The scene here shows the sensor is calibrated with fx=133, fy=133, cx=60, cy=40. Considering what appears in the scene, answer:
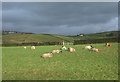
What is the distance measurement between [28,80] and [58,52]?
13.2m

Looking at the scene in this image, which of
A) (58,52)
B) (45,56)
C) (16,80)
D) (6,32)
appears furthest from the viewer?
(6,32)

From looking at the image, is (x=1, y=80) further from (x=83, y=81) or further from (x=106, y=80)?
(x=106, y=80)

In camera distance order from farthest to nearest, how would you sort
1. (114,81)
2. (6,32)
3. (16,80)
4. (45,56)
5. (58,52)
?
(6,32) < (58,52) < (45,56) < (16,80) < (114,81)

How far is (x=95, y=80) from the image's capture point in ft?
29.9

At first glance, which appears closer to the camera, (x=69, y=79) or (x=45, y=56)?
(x=69, y=79)

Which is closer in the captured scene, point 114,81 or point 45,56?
point 114,81

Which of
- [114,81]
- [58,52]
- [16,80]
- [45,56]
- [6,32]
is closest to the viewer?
[114,81]

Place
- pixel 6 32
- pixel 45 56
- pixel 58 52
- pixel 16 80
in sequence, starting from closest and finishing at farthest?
pixel 16 80
pixel 45 56
pixel 58 52
pixel 6 32

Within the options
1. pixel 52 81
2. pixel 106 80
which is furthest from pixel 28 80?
pixel 106 80

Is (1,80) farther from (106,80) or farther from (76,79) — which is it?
(106,80)

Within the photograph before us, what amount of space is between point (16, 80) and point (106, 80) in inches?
249

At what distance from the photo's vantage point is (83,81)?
29.5ft

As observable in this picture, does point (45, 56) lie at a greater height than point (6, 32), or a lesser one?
lesser

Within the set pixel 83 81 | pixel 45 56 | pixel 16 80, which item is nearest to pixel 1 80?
pixel 16 80
